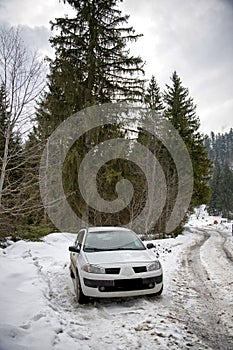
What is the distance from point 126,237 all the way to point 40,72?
20.4 feet

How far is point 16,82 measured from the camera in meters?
8.99

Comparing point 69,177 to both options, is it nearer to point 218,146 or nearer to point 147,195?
point 147,195

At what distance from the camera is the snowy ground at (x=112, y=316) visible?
3.77 metres

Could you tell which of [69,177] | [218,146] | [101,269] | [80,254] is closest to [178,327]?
[101,269]

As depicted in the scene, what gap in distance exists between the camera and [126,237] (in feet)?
23.1

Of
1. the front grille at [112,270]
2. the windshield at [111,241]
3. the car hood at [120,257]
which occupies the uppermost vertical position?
the windshield at [111,241]

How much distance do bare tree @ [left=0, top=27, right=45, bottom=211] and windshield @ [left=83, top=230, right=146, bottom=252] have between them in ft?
12.2

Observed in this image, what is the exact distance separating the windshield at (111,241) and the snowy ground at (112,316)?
1.11 meters

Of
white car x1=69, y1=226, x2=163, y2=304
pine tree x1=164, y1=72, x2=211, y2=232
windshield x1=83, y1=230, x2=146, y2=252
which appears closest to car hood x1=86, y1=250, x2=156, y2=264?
white car x1=69, y1=226, x2=163, y2=304

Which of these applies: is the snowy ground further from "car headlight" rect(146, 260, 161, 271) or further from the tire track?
"car headlight" rect(146, 260, 161, 271)

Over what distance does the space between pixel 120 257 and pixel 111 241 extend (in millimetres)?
1039

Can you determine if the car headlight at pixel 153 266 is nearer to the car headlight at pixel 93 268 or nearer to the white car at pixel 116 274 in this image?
the white car at pixel 116 274

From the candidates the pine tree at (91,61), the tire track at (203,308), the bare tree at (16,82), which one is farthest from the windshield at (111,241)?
the pine tree at (91,61)

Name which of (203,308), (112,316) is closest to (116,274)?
(112,316)
